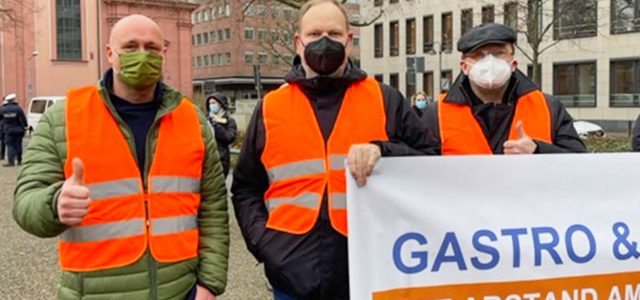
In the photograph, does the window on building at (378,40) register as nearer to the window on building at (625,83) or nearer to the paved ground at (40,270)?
the window on building at (625,83)

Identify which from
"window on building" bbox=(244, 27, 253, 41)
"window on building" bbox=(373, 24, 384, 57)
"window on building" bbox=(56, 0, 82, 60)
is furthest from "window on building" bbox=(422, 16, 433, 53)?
"window on building" bbox=(244, 27, 253, 41)

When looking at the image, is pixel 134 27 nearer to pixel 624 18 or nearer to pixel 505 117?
pixel 505 117

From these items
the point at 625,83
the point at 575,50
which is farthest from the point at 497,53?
the point at 575,50

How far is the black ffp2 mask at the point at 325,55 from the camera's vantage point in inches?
105

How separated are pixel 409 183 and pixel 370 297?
18.7 inches

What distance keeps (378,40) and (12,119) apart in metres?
38.1

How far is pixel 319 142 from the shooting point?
269 cm

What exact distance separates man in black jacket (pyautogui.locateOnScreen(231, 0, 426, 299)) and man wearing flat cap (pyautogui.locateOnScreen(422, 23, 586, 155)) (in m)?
0.33

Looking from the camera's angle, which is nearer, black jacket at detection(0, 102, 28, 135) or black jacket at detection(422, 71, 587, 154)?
black jacket at detection(422, 71, 587, 154)

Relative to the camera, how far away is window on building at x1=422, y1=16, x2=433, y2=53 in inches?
1853

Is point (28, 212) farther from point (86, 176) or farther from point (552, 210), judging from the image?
point (552, 210)

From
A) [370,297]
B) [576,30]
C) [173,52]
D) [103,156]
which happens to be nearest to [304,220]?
[370,297]

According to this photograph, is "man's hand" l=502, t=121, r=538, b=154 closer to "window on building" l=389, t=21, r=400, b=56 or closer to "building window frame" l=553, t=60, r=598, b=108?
"building window frame" l=553, t=60, r=598, b=108

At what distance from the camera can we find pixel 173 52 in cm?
5084
